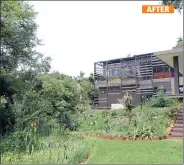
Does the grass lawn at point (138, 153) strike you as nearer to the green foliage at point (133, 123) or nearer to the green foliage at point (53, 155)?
the green foliage at point (53, 155)

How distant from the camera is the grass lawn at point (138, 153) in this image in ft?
22.2

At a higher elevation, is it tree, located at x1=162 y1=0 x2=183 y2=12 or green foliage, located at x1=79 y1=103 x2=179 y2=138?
tree, located at x1=162 y1=0 x2=183 y2=12

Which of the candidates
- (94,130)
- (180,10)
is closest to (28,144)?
(94,130)

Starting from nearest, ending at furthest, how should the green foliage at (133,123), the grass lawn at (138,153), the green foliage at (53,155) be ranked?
the grass lawn at (138,153) < the green foliage at (53,155) < the green foliage at (133,123)

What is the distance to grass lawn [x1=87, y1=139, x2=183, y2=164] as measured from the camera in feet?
22.2

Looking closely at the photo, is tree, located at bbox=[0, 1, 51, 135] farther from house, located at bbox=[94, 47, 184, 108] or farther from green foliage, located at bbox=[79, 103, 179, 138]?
house, located at bbox=[94, 47, 184, 108]

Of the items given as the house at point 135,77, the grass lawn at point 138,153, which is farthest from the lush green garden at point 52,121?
the house at point 135,77

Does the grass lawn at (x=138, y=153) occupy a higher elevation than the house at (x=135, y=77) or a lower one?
lower

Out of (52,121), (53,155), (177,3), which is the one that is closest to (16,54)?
(52,121)

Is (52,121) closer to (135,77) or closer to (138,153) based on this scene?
(138,153)

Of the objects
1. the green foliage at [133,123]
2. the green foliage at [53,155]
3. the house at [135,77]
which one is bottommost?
the green foliage at [53,155]

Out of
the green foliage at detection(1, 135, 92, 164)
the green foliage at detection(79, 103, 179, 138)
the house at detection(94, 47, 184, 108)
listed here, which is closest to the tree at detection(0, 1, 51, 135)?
the green foliage at detection(79, 103, 179, 138)

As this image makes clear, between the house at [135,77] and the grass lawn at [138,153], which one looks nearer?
the grass lawn at [138,153]

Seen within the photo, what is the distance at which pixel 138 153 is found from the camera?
7582 millimetres
